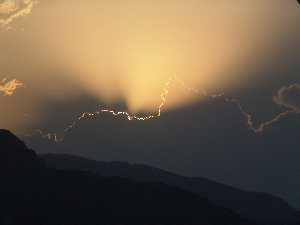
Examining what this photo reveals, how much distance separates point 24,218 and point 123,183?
3099 cm

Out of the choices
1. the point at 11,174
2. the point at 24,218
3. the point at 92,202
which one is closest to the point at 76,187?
the point at 92,202

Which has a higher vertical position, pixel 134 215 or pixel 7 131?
pixel 7 131

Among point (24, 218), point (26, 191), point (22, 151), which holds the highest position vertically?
point (22, 151)

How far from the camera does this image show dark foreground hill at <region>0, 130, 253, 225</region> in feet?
300

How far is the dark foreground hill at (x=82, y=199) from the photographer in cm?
9150

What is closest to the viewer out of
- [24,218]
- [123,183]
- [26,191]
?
[24,218]

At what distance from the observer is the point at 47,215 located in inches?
3526

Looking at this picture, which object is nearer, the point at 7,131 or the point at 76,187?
the point at 76,187

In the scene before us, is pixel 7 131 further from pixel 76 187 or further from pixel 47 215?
pixel 47 215

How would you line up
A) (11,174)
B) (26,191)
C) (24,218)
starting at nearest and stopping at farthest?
(24,218) → (26,191) → (11,174)

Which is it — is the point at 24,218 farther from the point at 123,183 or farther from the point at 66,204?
the point at 123,183

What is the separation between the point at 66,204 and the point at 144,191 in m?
21.6

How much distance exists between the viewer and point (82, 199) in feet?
333

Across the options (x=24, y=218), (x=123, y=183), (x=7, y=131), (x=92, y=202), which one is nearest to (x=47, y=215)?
(x=24, y=218)
